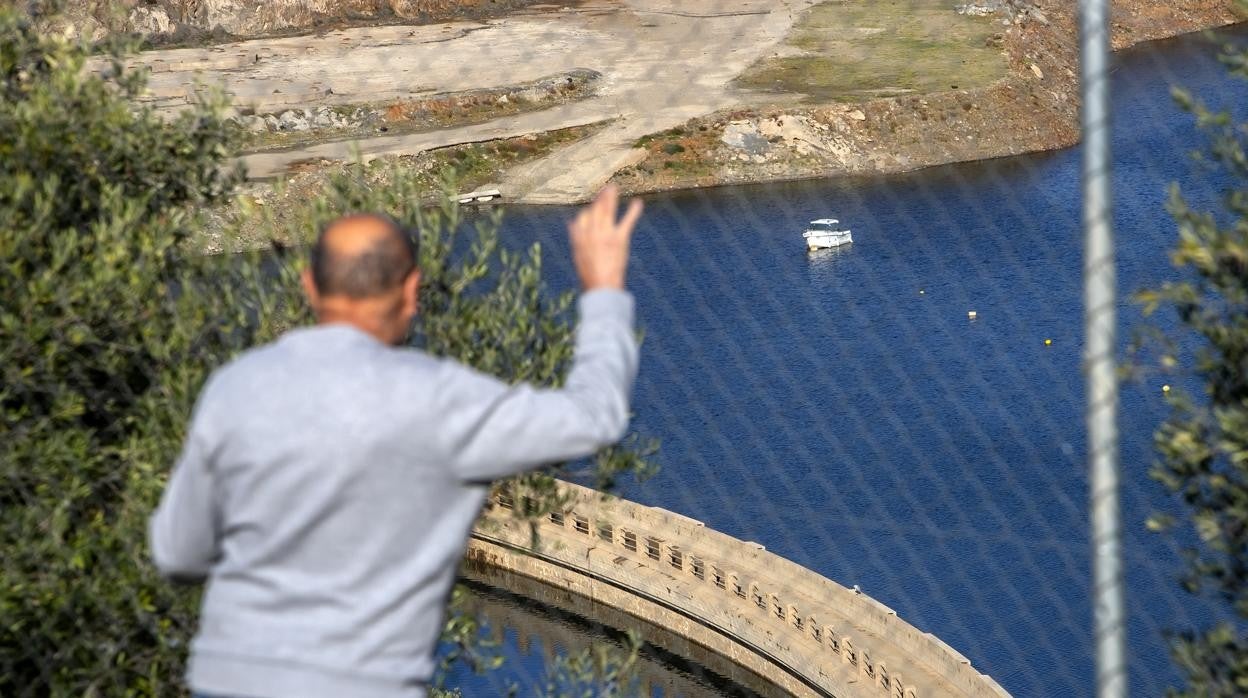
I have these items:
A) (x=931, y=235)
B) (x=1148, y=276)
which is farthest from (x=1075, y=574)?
(x=931, y=235)

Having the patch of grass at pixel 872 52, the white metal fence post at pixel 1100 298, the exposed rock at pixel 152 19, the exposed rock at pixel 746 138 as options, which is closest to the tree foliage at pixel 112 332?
the white metal fence post at pixel 1100 298

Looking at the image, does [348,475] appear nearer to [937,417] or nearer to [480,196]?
[937,417]

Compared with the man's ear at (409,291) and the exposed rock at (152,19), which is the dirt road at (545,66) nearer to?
the exposed rock at (152,19)

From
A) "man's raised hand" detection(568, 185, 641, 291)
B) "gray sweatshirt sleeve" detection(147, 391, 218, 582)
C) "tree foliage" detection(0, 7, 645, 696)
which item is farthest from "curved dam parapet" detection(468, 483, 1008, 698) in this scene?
"gray sweatshirt sleeve" detection(147, 391, 218, 582)

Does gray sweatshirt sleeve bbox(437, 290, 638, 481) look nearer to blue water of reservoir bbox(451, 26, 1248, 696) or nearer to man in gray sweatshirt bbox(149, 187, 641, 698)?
man in gray sweatshirt bbox(149, 187, 641, 698)

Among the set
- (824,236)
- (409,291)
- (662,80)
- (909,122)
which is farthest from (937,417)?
(409,291)

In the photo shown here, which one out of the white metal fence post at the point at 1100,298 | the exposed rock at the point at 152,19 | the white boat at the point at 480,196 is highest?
the white metal fence post at the point at 1100,298
